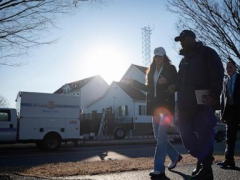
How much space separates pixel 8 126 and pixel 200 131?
41.8ft

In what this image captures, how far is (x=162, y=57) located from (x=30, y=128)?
12155mm

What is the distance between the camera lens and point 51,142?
51.6 ft

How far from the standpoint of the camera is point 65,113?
54.8ft

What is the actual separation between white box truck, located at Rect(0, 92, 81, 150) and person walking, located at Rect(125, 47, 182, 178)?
1166 cm

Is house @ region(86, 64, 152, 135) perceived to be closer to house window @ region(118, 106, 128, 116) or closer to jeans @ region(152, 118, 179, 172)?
house window @ region(118, 106, 128, 116)

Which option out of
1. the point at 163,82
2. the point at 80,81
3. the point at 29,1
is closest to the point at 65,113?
the point at 29,1

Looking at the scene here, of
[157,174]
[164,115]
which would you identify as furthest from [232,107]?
[157,174]

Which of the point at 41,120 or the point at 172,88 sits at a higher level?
the point at 172,88

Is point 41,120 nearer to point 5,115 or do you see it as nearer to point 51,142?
point 51,142

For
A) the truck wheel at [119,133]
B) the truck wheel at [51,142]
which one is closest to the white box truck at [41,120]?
the truck wheel at [51,142]

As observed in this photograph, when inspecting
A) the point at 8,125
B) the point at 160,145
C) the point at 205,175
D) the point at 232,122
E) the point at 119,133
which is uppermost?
the point at 232,122

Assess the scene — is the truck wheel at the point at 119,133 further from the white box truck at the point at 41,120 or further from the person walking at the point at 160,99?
the person walking at the point at 160,99

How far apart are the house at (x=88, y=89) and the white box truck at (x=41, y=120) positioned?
36.4m

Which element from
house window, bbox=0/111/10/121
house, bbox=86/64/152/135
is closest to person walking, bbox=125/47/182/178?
house window, bbox=0/111/10/121
